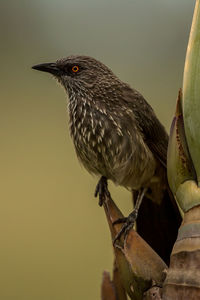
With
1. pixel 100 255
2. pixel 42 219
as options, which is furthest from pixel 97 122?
pixel 42 219

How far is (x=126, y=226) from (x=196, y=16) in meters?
0.60

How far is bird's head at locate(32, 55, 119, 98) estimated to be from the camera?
8.71 feet

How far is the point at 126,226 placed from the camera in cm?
147

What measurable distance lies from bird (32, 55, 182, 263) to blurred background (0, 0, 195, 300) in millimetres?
407

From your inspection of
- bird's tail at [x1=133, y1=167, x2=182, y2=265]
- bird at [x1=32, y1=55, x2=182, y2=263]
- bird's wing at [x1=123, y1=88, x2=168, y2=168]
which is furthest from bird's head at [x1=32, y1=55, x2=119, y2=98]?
bird's tail at [x1=133, y1=167, x2=182, y2=265]

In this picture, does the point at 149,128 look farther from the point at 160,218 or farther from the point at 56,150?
the point at 56,150

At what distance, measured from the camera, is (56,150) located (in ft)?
14.3

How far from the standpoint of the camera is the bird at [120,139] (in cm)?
240

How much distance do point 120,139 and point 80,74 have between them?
1.79 feet

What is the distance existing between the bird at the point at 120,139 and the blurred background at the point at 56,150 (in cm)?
41

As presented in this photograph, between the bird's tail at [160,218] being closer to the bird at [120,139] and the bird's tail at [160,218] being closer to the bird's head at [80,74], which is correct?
the bird at [120,139]

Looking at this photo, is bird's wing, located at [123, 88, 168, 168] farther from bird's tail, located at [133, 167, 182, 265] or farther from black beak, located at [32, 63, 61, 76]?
black beak, located at [32, 63, 61, 76]

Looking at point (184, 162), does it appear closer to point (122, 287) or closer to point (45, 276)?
point (122, 287)

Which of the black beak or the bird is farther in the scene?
the black beak
